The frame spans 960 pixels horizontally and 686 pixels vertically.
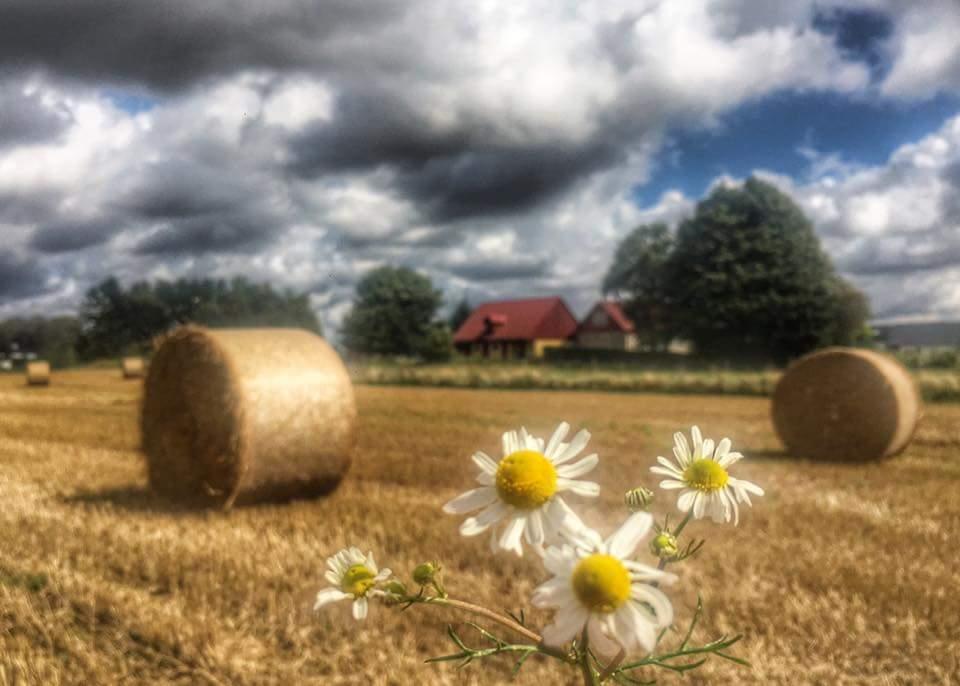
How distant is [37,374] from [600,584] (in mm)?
31045

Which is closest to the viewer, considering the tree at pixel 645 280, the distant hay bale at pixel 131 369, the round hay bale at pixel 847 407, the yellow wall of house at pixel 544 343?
the round hay bale at pixel 847 407

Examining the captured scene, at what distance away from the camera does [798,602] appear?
4801mm

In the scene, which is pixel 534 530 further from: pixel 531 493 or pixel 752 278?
pixel 752 278

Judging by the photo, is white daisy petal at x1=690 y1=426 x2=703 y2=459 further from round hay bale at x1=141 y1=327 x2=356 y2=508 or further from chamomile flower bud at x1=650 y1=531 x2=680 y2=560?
round hay bale at x1=141 y1=327 x2=356 y2=508

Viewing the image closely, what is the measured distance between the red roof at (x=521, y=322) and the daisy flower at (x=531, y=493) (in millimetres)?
64247

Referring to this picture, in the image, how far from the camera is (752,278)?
4272 cm

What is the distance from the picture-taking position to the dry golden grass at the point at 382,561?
4066 mm

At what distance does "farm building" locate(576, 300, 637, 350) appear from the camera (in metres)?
67.0

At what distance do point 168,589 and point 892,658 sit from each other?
4.10m

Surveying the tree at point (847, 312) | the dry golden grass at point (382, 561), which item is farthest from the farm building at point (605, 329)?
the dry golden grass at point (382, 561)

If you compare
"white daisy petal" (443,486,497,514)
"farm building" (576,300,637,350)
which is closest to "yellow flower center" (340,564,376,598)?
"white daisy petal" (443,486,497,514)

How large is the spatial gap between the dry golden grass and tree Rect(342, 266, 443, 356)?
206 ft

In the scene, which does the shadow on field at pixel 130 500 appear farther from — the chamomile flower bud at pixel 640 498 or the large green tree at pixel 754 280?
the large green tree at pixel 754 280

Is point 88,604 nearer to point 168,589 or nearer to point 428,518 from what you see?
point 168,589
